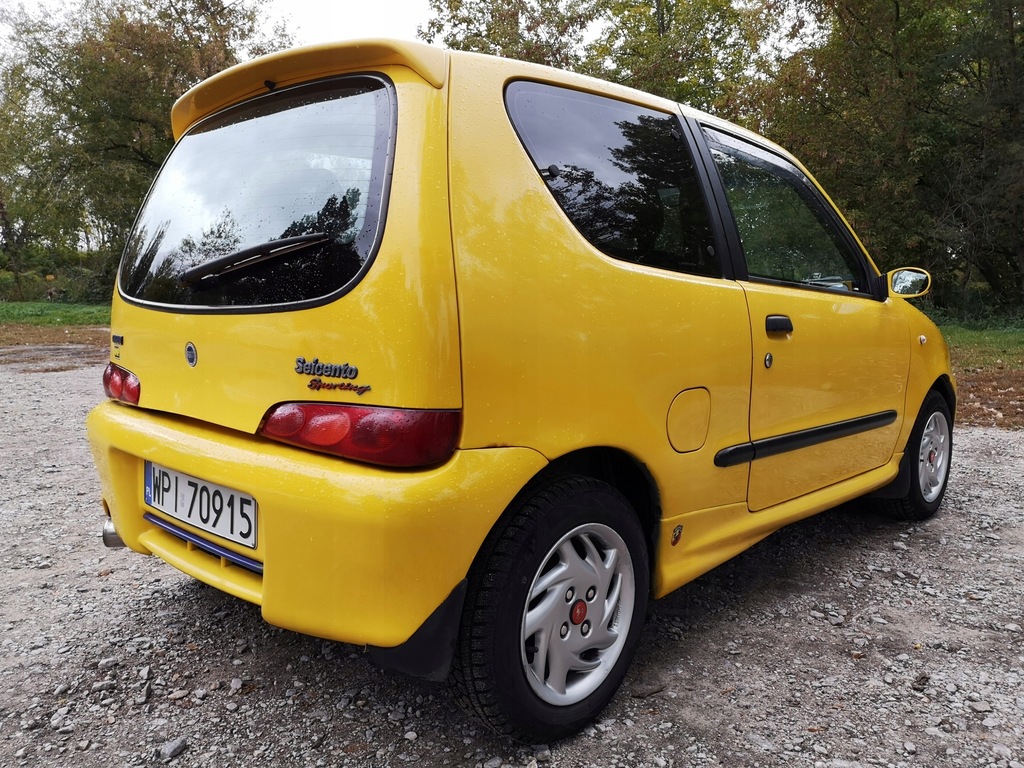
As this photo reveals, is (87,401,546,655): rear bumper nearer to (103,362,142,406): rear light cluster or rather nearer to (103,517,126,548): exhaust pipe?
(103,362,142,406): rear light cluster

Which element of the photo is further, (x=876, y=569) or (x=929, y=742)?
(x=876, y=569)

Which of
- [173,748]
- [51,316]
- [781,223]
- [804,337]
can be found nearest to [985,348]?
[781,223]

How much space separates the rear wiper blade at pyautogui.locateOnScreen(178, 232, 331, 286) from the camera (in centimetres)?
176

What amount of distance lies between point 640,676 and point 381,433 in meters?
1.23

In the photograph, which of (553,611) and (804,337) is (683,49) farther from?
(553,611)

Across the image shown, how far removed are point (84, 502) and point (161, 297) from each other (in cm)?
248

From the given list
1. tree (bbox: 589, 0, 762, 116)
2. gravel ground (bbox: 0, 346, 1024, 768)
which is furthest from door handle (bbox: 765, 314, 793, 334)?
tree (bbox: 589, 0, 762, 116)

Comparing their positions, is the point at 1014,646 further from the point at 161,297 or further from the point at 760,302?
the point at 161,297

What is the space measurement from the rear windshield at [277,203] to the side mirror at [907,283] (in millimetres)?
2537

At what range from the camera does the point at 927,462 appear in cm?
373

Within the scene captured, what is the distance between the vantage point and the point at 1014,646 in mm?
2447

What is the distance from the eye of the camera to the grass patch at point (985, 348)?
9.79 m

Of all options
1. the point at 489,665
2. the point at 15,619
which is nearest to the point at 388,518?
the point at 489,665

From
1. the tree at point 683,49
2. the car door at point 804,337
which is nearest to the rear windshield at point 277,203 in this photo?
the car door at point 804,337
